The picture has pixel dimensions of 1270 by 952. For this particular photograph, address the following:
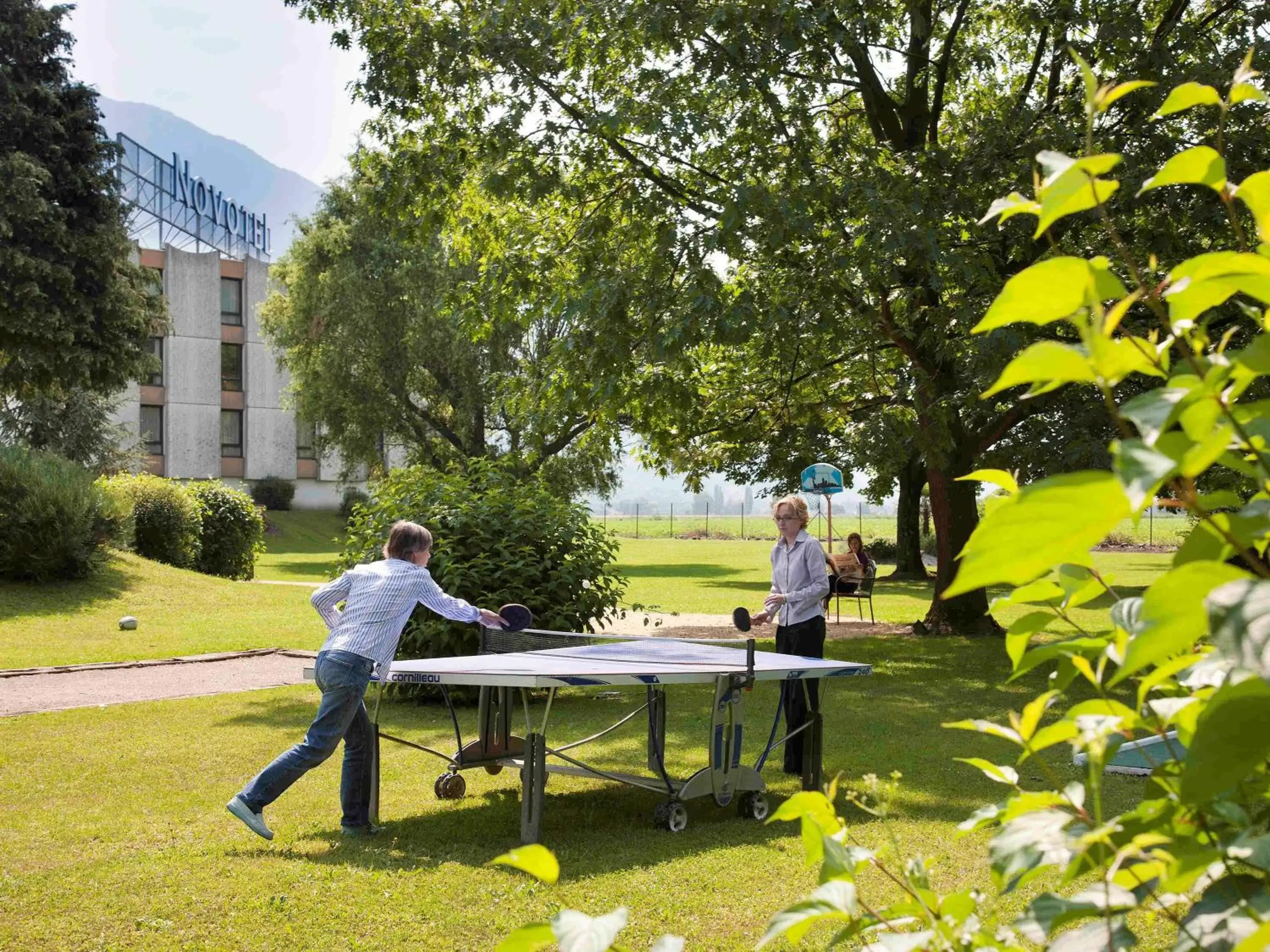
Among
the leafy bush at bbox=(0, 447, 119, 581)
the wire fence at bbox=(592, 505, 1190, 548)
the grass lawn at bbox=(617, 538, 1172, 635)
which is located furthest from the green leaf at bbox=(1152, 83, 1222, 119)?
the wire fence at bbox=(592, 505, 1190, 548)

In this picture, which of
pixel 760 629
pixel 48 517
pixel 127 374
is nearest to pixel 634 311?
pixel 760 629

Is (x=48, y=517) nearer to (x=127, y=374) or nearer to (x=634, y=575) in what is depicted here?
(x=127, y=374)

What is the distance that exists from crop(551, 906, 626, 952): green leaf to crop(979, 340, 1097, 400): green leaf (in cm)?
51

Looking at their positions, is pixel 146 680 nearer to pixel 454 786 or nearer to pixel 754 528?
pixel 454 786

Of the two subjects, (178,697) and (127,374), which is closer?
(178,697)

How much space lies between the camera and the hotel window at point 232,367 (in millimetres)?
59438

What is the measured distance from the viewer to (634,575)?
4038 cm

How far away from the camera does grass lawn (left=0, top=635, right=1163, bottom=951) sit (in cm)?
550

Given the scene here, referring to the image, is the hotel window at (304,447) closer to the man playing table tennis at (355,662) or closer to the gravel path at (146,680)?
the gravel path at (146,680)

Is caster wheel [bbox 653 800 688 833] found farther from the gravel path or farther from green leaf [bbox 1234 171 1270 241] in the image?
green leaf [bbox 1234 171 1270 241]

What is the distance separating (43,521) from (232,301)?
131 feet

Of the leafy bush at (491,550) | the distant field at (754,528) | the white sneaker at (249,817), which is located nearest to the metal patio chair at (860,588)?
the leafy bush at (491,550)

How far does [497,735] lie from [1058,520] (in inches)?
315

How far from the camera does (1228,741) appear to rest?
33.7 inches
